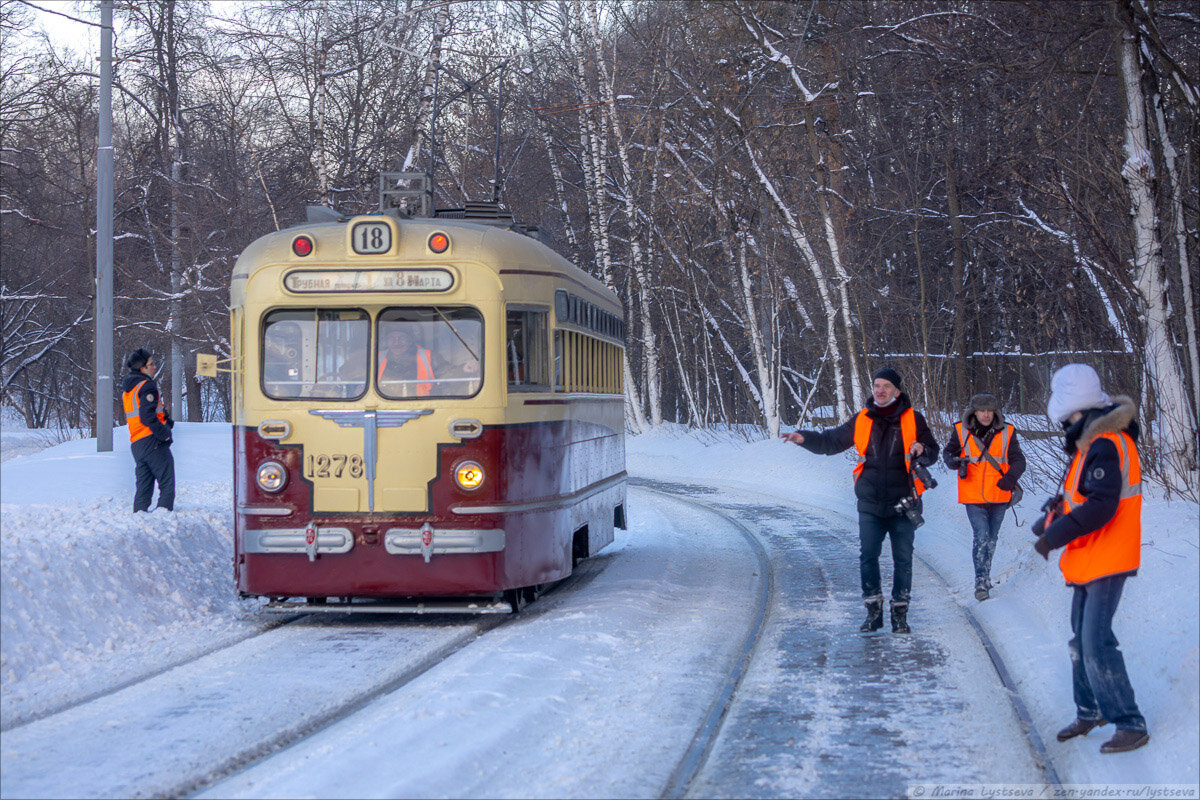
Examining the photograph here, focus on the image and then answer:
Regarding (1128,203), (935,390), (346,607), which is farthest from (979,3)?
(346,607)

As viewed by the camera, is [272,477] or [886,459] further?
[272,477]

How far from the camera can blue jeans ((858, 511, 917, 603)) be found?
8.48 metres

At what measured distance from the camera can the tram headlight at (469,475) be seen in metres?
8.60

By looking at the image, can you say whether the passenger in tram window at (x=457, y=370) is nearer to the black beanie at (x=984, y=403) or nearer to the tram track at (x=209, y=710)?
the tram track at (x=209, y=710)

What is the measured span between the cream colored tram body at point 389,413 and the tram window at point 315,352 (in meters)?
0.01

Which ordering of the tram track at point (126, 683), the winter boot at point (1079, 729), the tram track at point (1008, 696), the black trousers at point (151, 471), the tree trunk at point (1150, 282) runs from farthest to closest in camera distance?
1. the black trousers at point (151, 471)
2. the tree trunk at point (1150, 282)
3. the tram track at point (126, 683)
4. the winter boot at point (1079, 729)
5. the tram track at point (1008, 696)

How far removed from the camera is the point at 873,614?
8477mm

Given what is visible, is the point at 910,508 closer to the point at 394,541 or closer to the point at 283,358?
the point at 394,541

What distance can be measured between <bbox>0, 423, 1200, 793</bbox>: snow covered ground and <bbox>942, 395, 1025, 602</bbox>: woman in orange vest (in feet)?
1.56

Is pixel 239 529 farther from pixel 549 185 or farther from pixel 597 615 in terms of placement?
pixel 549 185

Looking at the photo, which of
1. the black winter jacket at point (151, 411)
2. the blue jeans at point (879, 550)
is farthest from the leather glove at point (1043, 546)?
the black winter jacket at point (151, 411)

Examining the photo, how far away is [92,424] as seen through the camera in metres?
23.7

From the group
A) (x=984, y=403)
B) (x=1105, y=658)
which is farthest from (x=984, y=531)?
(x=1105, y=658)

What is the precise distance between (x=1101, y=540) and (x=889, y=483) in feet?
9.42
